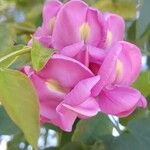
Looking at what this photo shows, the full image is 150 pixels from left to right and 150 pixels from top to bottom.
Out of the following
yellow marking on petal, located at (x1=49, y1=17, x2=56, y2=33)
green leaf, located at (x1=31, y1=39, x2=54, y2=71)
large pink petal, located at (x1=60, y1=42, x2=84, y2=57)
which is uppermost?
green leaf, located at (x1=31, y1=39, x2=54, y2=71)

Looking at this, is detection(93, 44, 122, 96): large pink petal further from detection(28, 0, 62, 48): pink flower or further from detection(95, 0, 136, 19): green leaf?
detection(95, 0, 136, 19): green leaf

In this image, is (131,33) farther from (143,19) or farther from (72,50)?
(72,50)

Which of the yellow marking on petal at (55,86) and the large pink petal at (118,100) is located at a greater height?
the yellow marking on petal at (55,86)

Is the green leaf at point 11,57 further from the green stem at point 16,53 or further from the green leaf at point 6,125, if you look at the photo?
the green leaf at point 6,125

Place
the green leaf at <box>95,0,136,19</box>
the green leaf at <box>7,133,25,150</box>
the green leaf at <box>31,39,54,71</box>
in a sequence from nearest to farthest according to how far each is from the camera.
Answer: the green leaf at <box>31,39,54,71</box>, the green leaf at <box>7,133,25,150</box>, the green leaf at <box>95,0,136,19</box>

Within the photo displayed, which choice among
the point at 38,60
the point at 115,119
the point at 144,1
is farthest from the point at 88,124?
the point at 38,60

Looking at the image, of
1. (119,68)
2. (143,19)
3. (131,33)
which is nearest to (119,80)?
(119,68)

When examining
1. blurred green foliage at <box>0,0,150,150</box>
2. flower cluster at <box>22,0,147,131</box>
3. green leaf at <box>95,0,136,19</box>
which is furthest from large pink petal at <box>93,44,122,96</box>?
green leaf at <box>95,0,136,19</box>

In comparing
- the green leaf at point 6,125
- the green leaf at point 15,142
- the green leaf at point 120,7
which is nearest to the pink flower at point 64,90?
the green leaf at point 6,125
